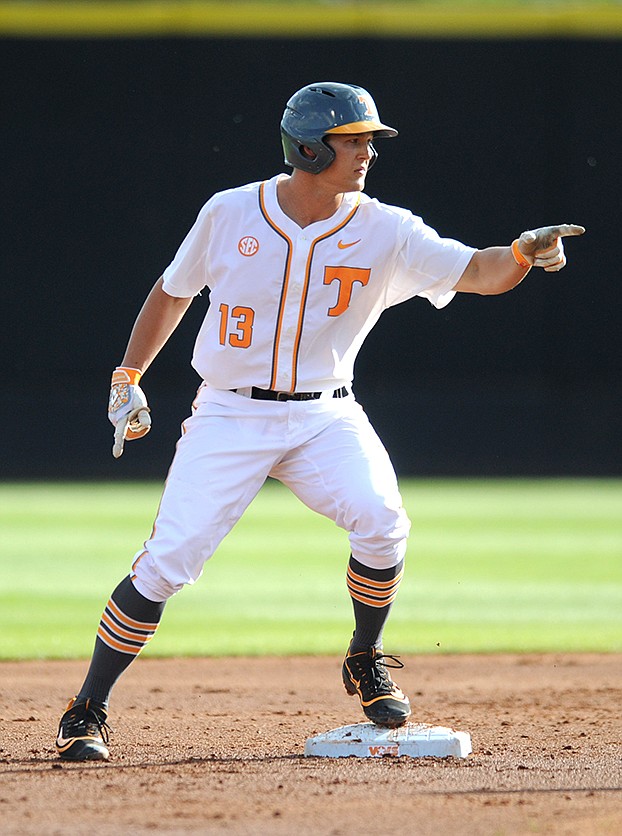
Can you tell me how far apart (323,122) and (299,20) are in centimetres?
1163

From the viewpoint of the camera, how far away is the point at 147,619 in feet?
13.0

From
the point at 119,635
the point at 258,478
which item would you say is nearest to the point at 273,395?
the point at 258,478

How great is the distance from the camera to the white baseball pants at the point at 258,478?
3934mm

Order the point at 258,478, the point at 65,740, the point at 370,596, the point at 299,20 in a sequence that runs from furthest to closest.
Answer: the point at 299,20, the point at 370,596, the point at 258,478, the point at 65,740

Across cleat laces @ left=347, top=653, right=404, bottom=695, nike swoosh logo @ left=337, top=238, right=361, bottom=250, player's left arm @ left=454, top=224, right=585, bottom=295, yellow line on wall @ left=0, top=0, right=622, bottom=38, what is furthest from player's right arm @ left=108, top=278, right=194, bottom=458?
yellow line on wall @ left=0, top=0, right=622, bottom=38

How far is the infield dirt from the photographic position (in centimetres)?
327

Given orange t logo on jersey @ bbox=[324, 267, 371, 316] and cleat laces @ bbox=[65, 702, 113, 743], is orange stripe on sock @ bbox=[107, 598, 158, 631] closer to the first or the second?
cleat laces @ bbox=[65, 702, 113, 743]

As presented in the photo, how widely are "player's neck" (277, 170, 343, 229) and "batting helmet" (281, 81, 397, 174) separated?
0.05 m

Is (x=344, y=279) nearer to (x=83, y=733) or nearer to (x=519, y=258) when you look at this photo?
(x=519, y=258)

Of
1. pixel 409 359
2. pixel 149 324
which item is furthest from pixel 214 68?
pixel 149 324

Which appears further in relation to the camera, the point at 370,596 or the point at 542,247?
the point at 370,596

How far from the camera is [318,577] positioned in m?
8.41

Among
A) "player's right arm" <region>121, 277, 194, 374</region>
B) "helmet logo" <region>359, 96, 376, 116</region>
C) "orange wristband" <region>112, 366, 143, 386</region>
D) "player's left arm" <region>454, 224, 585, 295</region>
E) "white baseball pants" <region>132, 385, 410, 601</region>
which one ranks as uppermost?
"helmet logo" <region>359, 96, 376, 116</region>

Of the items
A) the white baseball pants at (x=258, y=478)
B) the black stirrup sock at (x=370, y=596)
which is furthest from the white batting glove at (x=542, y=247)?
the black stirrup sock at (x=370, y=596)
